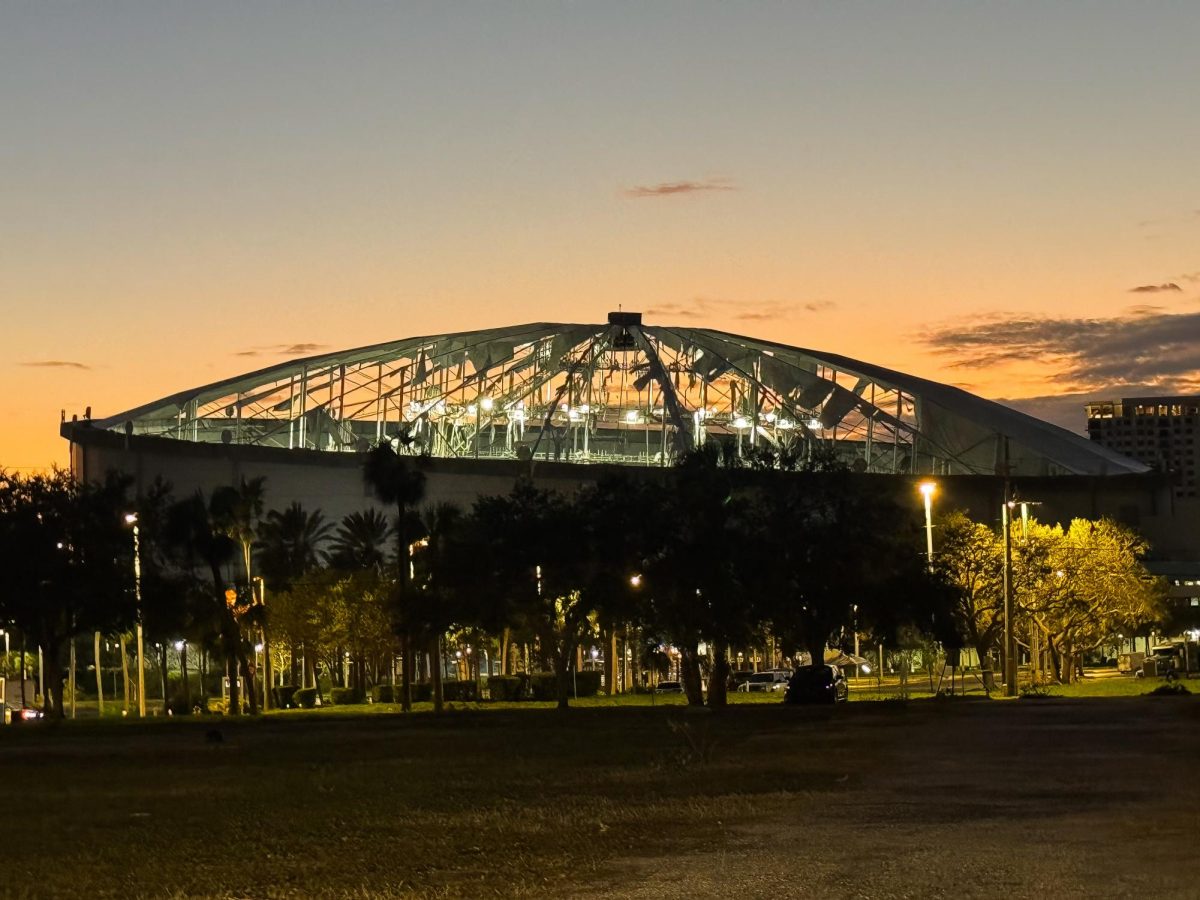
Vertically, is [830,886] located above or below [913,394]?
below

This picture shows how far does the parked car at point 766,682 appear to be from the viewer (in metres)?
89.5

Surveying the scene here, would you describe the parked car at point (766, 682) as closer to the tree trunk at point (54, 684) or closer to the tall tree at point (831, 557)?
the tall tree at point (831, 557)

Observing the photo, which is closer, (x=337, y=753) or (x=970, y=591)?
(x=337, y=753)

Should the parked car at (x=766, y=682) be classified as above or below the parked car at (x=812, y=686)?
below

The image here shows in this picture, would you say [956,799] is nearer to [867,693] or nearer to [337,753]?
[337,753]

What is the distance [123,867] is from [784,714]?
117ft

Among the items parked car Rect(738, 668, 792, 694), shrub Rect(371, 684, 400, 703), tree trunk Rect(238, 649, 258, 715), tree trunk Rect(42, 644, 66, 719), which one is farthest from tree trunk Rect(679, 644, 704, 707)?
shrub Rect(371, 684, 400, 703)

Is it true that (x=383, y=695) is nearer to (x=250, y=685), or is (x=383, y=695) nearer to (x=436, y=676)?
(x=250, y=685)

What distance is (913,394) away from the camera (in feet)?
489

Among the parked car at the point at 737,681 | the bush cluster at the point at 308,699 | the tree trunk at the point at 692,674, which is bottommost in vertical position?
the parked car at the point at 737,681

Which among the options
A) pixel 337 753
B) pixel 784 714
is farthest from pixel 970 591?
pixel 337 753

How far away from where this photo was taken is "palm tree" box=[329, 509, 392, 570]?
12425cm

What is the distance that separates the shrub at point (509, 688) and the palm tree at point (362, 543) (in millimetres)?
30179

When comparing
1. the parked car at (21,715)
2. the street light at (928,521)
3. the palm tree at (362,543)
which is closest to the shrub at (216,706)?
the parked car at (21,715)
